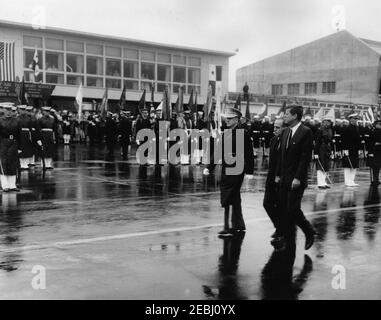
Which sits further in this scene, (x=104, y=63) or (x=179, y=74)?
(x=179, y=74)

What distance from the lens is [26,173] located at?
53.9 feet

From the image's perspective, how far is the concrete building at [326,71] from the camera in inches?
2032

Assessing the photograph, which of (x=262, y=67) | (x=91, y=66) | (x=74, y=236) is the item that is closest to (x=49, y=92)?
(x=91, y=66)

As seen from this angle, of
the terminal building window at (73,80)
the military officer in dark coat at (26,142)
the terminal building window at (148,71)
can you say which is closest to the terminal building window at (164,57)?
the terminal building window at (148,71)

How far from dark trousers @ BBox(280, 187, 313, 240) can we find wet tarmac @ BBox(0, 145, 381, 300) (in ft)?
0.92

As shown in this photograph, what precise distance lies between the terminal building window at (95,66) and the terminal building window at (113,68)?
52 cm

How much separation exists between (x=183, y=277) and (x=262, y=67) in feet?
184

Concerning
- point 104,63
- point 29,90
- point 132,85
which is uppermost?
point 104,63

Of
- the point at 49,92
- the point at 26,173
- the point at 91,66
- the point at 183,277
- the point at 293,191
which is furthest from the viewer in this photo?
A: the point at 91,66

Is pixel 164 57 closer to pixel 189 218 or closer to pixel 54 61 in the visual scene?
pixel 54 61

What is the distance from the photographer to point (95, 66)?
38.8 metres

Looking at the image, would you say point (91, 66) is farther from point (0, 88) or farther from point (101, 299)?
point (101, 299)

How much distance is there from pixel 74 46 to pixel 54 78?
8.77ft

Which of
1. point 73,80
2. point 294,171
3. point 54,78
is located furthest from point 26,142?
point 73,80
